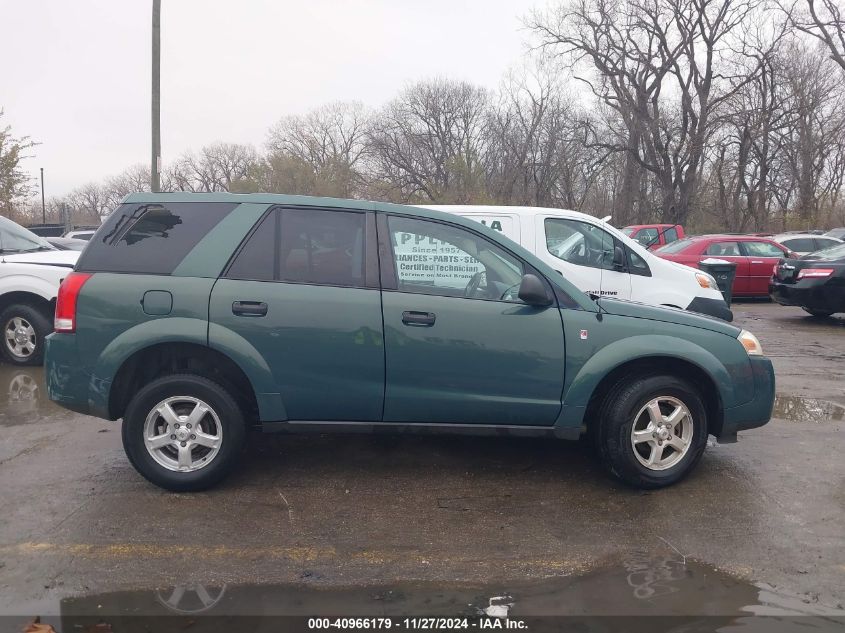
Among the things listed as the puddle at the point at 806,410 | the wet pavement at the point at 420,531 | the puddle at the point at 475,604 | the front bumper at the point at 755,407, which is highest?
the front bumper at the point at 755,407

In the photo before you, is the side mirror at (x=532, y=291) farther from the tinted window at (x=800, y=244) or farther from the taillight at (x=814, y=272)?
the tinted window at (x=800, y=244)

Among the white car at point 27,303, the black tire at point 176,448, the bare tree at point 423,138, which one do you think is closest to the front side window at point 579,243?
the black tire at point 176,448

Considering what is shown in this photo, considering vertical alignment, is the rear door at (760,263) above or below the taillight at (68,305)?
above

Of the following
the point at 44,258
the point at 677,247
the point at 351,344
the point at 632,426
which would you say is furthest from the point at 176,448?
the point at 677,247

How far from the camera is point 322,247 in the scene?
14.8ft

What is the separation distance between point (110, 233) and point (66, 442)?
1.92 metres

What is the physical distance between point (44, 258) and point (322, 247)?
5589 millimetres

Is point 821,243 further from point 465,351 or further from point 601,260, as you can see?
point 465,351

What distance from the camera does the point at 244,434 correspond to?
438cm

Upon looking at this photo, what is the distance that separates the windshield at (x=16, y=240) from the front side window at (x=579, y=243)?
647cm

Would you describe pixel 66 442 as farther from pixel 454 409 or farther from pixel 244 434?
pixel 454 409

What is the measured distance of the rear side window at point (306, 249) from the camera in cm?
442

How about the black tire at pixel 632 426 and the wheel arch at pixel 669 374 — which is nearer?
the black tire at pixel 632 426

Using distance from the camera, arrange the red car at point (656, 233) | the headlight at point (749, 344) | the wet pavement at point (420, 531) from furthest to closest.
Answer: the red car at point (656, 233)
the headlight at point (749, 344)
the wet pavement at point (420, 531)
